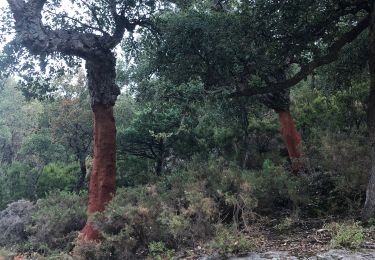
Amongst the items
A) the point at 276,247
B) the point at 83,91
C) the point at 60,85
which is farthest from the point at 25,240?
the point at 60,85

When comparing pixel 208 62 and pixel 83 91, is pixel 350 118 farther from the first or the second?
pixel 83 91

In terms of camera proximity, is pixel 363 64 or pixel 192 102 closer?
pixel 192 102

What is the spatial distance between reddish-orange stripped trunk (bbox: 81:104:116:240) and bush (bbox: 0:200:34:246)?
356cm

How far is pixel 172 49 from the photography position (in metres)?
9.34

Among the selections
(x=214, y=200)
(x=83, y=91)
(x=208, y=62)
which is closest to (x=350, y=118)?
(x=208, y=62)

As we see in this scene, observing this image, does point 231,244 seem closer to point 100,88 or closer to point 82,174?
point 100,88

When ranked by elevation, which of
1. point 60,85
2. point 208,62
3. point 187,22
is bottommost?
point 208,62

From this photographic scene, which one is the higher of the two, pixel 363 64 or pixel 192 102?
pixel 363 64

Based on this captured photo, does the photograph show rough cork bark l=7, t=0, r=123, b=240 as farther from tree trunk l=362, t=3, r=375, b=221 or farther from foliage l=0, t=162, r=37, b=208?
foliage l=0, t=162, r=37, b=208

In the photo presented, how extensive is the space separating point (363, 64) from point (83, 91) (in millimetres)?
14341

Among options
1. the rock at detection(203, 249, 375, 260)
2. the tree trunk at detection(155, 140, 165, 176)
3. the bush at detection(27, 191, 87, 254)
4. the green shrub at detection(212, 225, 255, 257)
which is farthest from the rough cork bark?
the tree trunk at detection(155, 140, 165, 176)

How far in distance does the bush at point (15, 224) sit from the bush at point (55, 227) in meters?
0.47

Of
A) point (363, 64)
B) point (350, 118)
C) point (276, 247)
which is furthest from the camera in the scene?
point (350, 118)

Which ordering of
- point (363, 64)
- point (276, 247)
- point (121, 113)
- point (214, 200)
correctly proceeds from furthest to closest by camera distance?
point (121, 113)
point (363, 64)
point (214, 200)
point (276, 247)
